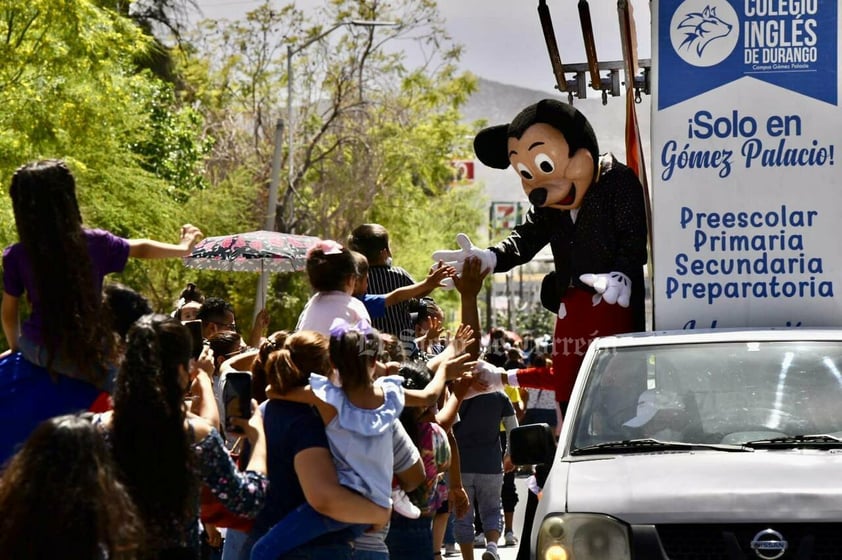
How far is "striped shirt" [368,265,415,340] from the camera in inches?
366

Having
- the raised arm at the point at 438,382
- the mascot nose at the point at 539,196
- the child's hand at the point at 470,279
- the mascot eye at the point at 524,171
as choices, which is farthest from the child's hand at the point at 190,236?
the mascot eye at the point at 524,171

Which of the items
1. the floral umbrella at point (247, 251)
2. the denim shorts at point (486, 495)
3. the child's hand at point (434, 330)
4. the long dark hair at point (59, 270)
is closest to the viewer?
the long dark hair at point (59, 270)

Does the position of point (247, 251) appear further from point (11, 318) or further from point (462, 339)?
point (11, 318)

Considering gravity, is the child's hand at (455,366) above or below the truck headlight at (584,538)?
above

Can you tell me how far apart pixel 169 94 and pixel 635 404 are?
2714 centimetres

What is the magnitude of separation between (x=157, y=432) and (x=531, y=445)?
7.80ft

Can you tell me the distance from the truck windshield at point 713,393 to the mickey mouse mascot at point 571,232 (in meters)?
1.79

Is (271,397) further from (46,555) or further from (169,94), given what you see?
(169,94)

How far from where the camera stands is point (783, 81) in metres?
8.15

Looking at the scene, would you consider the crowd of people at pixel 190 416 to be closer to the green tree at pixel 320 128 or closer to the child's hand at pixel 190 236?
the child's hand at pixel 190 236

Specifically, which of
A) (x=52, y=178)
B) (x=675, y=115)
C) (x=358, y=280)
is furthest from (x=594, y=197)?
(x=52, y=178)

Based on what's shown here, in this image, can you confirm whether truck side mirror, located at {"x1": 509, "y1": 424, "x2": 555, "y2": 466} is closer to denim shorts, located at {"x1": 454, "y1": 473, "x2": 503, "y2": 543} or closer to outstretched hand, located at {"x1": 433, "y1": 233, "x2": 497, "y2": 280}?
outstretched hand, located at {"x1": 433, "y1": 233, "x2": 497, "y2": 280}

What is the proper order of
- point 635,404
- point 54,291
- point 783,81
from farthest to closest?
point 783,81, point 635,404, point 54,291

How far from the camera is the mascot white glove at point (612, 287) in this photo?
8.91 m
